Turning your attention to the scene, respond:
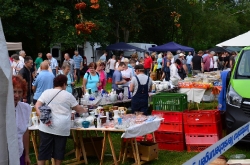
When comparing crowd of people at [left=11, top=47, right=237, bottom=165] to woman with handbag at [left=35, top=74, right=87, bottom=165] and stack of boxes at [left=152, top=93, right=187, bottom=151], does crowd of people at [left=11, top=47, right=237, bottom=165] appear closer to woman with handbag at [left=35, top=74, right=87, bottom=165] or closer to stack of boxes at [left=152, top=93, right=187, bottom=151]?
woman with handbag at [left=35, top=74, right=87, bottom=165]

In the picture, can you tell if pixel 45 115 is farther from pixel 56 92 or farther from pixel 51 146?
pixel 51 146

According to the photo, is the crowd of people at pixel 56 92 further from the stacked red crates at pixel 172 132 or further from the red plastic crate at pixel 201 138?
the red plastic crate at pixel 201 138

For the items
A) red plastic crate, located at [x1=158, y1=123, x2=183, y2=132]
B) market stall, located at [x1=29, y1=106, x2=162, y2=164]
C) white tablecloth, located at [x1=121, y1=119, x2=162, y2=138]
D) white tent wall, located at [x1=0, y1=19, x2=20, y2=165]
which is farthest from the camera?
red plastic crate, located at [x1=158, y1=123, x2=183, y2=132]

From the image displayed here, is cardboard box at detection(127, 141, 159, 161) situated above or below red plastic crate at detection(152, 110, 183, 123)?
below

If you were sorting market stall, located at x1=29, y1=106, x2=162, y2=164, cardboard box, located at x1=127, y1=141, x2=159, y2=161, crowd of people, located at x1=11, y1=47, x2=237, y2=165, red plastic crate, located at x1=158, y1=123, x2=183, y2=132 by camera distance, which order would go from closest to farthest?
crowd of people, located at x1=11, y1=47, x2=237, y2=165
market stall, located at x1=29, y1=106, x2=162, y2=164
cardboard box, located at x1=127, y1=141, x2=159, y2=161
red plastic crate, located at x1=158, y1=123, x2=183, y2=132

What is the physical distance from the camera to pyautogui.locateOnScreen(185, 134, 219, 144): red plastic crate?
8.67 m

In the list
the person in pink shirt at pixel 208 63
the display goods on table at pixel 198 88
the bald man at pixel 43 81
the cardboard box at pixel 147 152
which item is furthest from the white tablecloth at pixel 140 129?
the person in pink shirt at pixel 208 63

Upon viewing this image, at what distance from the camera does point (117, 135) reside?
413 inches

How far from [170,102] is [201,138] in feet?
3.10

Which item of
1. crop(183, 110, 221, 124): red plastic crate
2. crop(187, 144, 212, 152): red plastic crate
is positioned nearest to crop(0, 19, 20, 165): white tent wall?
crop(183, 110, 221, 124): red plastic crate

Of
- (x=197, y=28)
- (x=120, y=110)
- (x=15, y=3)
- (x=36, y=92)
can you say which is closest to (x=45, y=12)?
(x=15, y=3)

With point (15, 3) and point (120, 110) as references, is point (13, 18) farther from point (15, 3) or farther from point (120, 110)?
point (120, 110)

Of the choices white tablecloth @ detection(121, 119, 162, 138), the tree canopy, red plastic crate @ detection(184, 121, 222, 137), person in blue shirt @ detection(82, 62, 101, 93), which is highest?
the tree canopy

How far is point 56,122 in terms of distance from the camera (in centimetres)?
657
